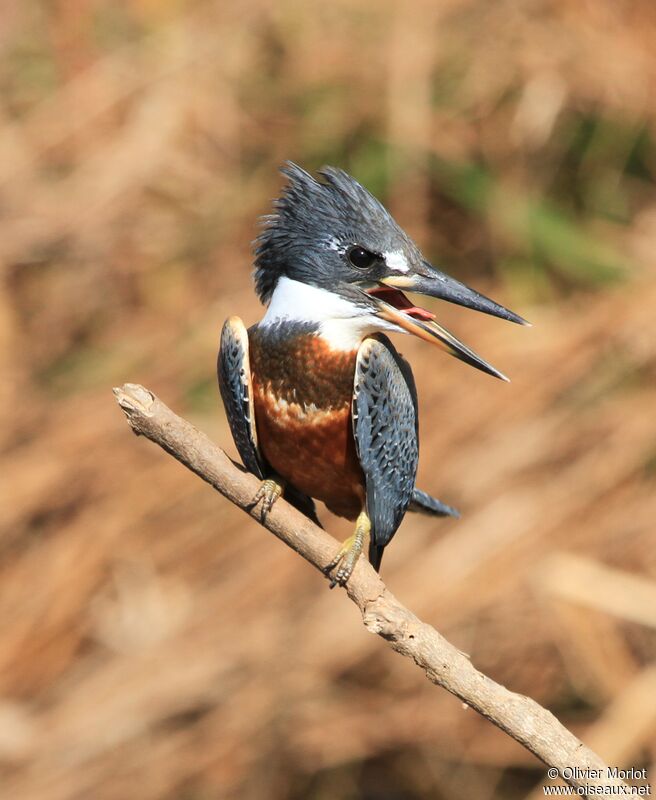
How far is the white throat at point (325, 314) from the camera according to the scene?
2500 mm

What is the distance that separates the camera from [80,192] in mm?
6469

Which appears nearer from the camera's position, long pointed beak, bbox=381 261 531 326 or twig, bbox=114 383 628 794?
twig, bbox=114 383 628 794

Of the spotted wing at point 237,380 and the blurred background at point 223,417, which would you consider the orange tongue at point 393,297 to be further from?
the blurred background at point 223,417

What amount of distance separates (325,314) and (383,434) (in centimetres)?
29

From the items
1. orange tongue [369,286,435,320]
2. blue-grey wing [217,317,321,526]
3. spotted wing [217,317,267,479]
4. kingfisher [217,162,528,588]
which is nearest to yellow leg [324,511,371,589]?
kingfisher [217,162,528,588]

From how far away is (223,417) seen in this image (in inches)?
227

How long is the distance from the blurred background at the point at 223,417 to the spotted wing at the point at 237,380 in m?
2.42

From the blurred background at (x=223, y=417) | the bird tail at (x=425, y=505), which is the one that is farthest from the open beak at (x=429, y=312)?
the blurred background at (x=223, y=417)

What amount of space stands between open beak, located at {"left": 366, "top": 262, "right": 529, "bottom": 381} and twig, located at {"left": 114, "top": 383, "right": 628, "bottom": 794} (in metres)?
0.42

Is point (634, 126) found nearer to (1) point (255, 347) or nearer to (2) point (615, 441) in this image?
(2) point (615, 441)

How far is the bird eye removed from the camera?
2.49 metres

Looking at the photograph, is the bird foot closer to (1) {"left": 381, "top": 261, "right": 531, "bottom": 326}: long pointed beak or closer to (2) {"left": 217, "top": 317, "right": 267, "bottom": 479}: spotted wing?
(2) {"left": 217, "top": 317, "right": 267, "bottom": 479}: spotted wing

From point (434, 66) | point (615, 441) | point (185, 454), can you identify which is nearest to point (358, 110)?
point (434, 66)

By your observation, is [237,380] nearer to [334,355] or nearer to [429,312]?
[334,355]
